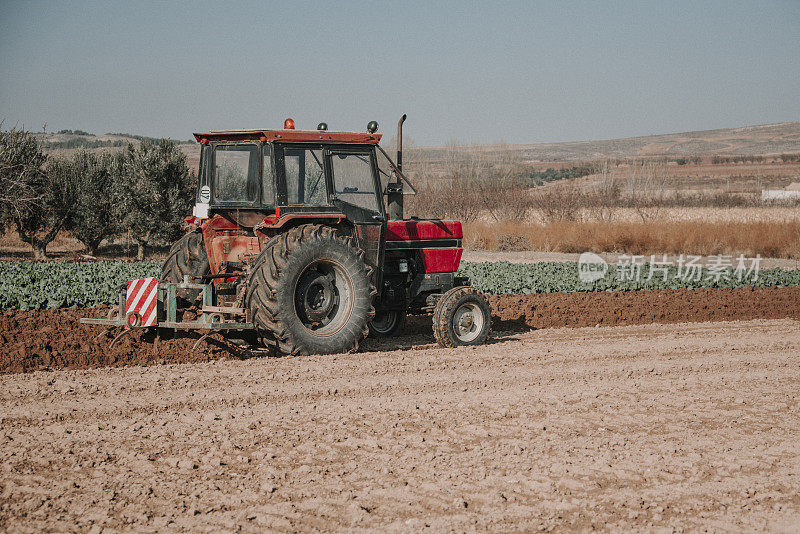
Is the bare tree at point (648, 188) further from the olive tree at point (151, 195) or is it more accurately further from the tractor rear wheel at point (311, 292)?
the tractor rear wheel at point (311, 292)

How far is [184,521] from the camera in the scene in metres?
4.29

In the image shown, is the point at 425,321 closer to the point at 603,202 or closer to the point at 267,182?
the point at 267,182

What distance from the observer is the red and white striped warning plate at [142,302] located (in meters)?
7.79

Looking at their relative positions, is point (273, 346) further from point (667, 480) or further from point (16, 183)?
point (16, 183)

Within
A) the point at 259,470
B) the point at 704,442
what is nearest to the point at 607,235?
the point at 704,442

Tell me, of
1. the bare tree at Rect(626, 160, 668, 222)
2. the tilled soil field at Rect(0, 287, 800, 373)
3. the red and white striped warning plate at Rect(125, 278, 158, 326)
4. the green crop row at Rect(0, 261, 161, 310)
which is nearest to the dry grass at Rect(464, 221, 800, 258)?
the tilled soil field at Rect(0, 287, 800, 373)

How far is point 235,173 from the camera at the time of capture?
27.7 ft

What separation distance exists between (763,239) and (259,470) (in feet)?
82.6

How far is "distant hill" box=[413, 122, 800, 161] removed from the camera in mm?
126500

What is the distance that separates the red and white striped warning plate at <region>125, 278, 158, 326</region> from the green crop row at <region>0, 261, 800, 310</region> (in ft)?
13.5

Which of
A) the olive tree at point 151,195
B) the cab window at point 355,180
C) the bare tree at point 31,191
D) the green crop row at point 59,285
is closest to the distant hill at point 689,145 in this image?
the olive tree at point 151,195

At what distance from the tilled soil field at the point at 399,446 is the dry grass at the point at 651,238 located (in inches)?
757

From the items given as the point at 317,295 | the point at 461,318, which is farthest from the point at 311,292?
the point at 461,318

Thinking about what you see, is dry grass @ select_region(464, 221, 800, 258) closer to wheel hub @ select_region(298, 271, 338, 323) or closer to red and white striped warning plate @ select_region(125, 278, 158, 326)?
wheel hub @ select_region(298, 271, 338, 323)
